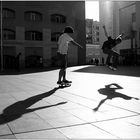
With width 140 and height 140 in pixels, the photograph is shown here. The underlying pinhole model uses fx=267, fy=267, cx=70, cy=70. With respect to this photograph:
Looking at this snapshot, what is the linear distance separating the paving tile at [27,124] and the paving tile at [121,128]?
0.75 meters

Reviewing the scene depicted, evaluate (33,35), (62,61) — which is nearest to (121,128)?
(62,61)

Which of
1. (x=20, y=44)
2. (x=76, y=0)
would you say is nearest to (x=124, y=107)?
(x=20, y=44)

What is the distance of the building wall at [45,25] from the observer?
43.2 meters

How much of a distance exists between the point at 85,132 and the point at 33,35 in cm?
4249

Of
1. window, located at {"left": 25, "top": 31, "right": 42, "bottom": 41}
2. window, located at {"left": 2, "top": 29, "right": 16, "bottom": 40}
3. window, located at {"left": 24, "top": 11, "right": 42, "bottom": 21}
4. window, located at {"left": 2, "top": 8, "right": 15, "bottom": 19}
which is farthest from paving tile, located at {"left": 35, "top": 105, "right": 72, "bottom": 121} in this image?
window, located at {"left": 24, "top": 11, "right": 42, "bottom": 21}

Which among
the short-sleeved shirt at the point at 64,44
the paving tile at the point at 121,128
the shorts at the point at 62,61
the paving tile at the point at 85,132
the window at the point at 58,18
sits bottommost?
the paving tile at the point at 85,132

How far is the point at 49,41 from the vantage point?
151 ft

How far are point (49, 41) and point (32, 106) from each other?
135 feet

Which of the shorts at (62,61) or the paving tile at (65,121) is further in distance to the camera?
the shorts at (62,61)

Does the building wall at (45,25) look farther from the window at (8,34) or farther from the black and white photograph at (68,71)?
the window at (8,34)

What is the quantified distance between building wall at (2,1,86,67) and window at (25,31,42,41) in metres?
0.59

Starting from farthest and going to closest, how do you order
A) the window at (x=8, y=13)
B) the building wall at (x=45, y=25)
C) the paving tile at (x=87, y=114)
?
1. the building wall at (x=45, y=25)
2. the window at (x=8, y=13)
3. the paving tile at (x=87, y=114)

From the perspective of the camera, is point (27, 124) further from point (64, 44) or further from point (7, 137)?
point (64, 44)

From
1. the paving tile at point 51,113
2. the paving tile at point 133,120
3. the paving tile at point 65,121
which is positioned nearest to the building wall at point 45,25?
the paving tile at point 51,113
